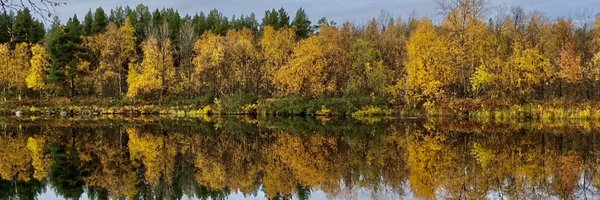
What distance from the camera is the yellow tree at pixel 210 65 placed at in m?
58.4

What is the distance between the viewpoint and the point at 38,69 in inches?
2419

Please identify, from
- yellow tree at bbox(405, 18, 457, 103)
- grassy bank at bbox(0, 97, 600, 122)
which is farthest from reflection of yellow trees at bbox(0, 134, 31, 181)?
yellow tree at bbox(405, 18, 457, 103)

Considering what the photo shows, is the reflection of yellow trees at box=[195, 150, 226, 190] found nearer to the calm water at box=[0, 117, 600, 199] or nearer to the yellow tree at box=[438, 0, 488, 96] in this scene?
the calm water at box=[0, 117, 600, 199]

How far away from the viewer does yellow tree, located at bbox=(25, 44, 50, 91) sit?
60.5 m

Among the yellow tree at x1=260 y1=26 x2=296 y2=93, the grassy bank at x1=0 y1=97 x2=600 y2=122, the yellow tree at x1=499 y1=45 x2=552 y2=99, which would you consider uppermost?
the yellow tree at x1=260 y1=26 x2=296 y2=93

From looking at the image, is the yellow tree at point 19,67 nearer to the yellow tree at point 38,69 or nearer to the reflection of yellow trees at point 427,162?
the yellow tree at point 38,69

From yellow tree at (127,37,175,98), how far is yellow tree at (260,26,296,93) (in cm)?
920

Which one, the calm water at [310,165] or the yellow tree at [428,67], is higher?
the yellow tree at [428,67]

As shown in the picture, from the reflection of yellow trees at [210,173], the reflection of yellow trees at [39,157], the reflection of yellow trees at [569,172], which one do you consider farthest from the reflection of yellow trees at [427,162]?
the reflection of yellow trees at [39,157]

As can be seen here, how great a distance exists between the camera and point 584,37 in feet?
193

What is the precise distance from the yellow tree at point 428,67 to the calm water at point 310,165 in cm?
1428

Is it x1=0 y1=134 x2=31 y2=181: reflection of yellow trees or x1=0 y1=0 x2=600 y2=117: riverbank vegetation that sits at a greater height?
x1=0 y1=0 x2=600 y2=117: riverbank vegetation

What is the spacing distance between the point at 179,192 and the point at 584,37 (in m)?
54.3

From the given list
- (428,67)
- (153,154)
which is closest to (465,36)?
(428,67)
